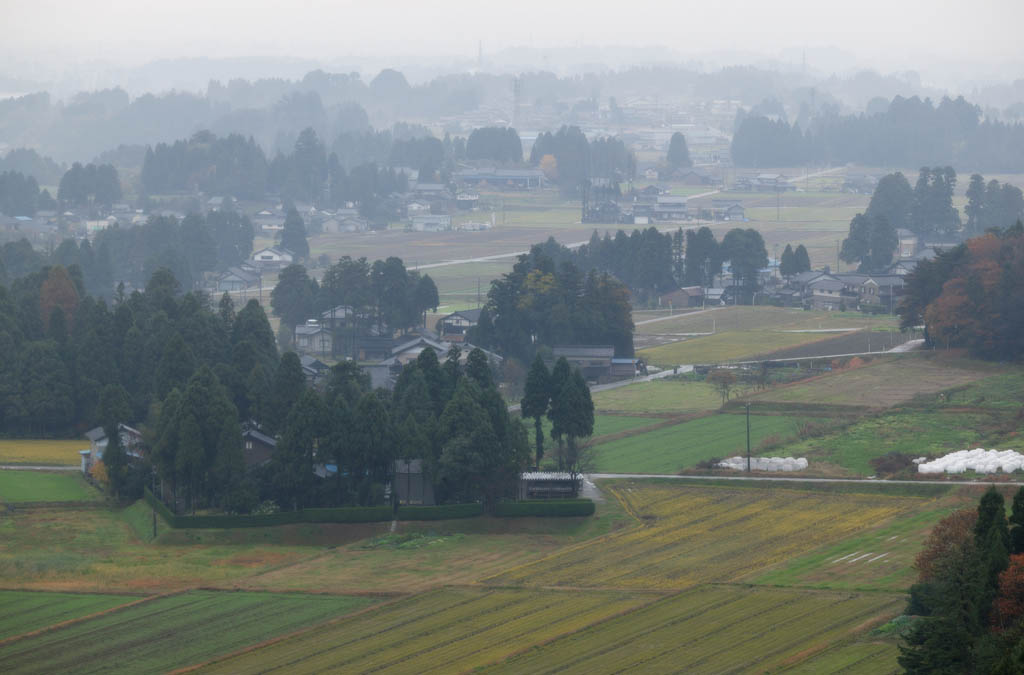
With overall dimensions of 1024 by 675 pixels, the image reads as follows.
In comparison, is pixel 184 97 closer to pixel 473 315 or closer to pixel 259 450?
pixel 473 315

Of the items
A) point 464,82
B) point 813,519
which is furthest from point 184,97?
point 813,519

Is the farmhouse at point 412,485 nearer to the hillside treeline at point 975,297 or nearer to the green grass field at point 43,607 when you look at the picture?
the green grass field at point 43,607

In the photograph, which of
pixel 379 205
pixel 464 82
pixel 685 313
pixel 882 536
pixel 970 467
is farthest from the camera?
pixel 464 82

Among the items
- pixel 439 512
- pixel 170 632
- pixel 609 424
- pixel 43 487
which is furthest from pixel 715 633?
pixel 43 487

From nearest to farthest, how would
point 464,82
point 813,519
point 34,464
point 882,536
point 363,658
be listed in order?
1. point 363,658
2. point 882,536
3. point 813,519
4. point 34,464
5. point 464,82

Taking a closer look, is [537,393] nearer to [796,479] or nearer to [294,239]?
[796,479]

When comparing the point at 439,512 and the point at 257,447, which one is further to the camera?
the point at 257,447

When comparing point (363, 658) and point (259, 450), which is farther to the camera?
point (259, 450)
